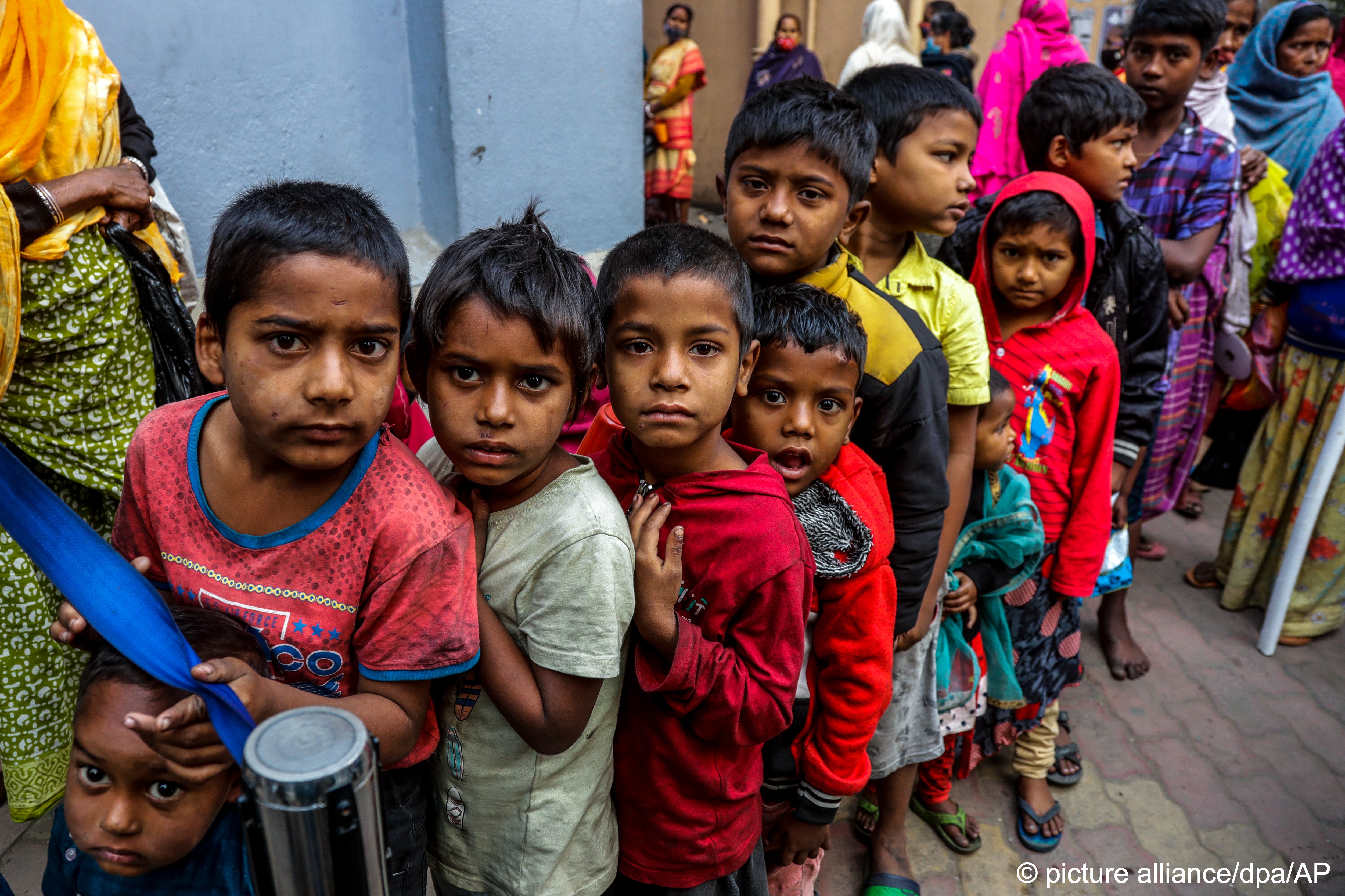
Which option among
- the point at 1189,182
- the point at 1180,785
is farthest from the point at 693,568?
the point at 1189,182

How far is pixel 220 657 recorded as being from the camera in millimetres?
984

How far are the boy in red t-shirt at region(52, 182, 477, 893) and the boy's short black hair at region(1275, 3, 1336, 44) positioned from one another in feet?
16.3

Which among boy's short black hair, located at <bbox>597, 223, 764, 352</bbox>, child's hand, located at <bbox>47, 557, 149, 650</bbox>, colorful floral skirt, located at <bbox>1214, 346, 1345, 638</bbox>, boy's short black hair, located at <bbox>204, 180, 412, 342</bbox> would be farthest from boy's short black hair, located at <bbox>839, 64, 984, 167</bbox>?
colorful floral skirt, located at <bbox>1214, 346, 1345, 638</bbox>

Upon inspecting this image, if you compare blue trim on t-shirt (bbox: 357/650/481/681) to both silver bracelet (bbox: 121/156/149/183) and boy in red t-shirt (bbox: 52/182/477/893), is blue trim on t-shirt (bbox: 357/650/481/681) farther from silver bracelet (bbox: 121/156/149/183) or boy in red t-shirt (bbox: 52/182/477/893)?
silver bracelet (bbox: 121/156/149/183)

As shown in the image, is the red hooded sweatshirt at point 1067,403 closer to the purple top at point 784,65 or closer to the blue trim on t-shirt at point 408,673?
the blue trim on t-shirt at point 408,673

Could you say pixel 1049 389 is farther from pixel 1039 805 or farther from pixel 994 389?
pixel 1039 805

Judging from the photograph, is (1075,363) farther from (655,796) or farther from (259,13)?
(259,13)

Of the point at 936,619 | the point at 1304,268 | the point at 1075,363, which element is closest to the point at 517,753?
the point at 936,619

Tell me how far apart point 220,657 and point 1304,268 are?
420 cm

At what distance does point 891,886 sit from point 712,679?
1442 mm

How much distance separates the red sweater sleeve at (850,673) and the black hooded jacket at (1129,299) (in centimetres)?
142

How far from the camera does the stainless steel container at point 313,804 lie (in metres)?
0.58

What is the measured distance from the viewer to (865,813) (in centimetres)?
261

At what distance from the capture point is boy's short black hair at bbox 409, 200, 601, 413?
126 cm
